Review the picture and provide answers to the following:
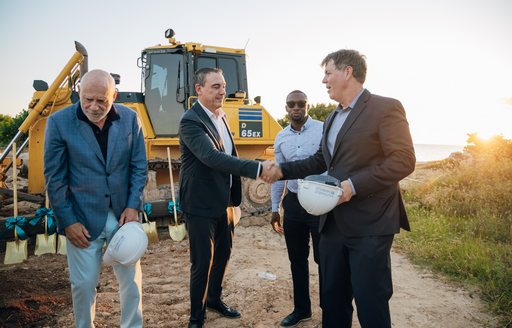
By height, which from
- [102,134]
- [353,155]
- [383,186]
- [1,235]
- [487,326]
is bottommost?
[487,326]

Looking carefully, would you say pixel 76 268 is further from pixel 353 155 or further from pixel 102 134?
pixel 353 155

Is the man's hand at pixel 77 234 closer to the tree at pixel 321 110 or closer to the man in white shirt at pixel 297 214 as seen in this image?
the man in white shirt at pixel 297 214

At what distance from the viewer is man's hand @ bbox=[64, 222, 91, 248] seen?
2.55 m

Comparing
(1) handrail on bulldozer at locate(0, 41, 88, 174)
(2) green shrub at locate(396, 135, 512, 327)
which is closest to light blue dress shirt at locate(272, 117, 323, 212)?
(2) green shrub at locate(396, 135, 512, 327)

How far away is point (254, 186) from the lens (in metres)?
8.18

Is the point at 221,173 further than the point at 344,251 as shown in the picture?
Yes

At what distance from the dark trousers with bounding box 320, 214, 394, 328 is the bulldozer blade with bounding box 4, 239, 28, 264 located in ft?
16.1

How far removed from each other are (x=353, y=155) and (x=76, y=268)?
6.92 feet

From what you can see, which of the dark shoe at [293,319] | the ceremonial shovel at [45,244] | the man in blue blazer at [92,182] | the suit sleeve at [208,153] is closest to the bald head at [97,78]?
the man in blue blazer at [92,182]

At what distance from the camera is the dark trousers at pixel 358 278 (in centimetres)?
228

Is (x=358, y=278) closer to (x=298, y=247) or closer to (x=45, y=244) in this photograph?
(x=298, y=247)

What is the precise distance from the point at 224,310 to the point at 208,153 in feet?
5.65

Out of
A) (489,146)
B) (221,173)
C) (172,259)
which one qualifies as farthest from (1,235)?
(489,146)

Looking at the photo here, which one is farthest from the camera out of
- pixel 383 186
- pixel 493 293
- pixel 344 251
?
pixel 493 293
